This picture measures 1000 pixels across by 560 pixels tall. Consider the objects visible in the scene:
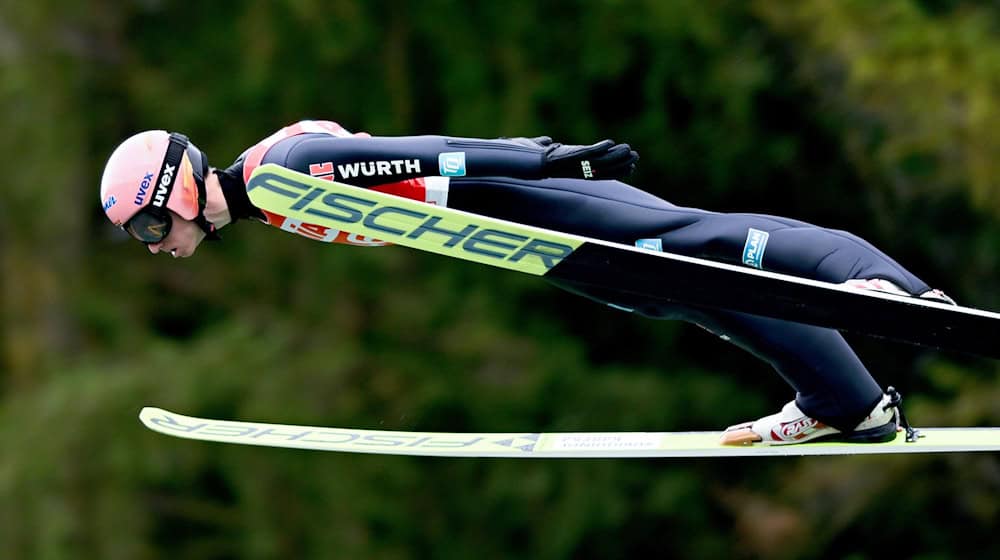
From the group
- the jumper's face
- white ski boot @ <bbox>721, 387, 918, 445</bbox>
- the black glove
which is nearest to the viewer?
the black glove

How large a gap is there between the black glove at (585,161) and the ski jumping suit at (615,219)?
0.13ft

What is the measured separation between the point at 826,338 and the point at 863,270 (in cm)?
36

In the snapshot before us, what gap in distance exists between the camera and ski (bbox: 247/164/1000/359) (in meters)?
4.09

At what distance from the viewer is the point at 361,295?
11.0m

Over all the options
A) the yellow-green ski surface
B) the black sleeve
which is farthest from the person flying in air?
the yellow-green ski surface

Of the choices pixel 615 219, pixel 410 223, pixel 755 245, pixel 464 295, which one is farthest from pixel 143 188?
pixel 464 295

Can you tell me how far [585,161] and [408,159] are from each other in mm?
460

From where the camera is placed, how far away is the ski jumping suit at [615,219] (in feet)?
14.2

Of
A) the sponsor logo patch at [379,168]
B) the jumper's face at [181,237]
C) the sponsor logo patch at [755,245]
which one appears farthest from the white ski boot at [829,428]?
the jumper's face at [181,237]

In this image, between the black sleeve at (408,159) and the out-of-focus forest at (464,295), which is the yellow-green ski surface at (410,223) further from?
the out-of-focus forest at (464,295)

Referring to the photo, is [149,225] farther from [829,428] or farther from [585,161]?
[829,428]

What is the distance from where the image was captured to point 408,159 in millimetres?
4332

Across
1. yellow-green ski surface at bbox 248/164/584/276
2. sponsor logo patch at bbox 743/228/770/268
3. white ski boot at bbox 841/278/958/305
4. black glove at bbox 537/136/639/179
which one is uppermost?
black glove at bbox 537/136/639/179

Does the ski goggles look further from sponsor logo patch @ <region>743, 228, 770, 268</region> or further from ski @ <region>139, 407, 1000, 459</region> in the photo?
sponsor logo patch @ <region>743, 228, 770, 268</region>
